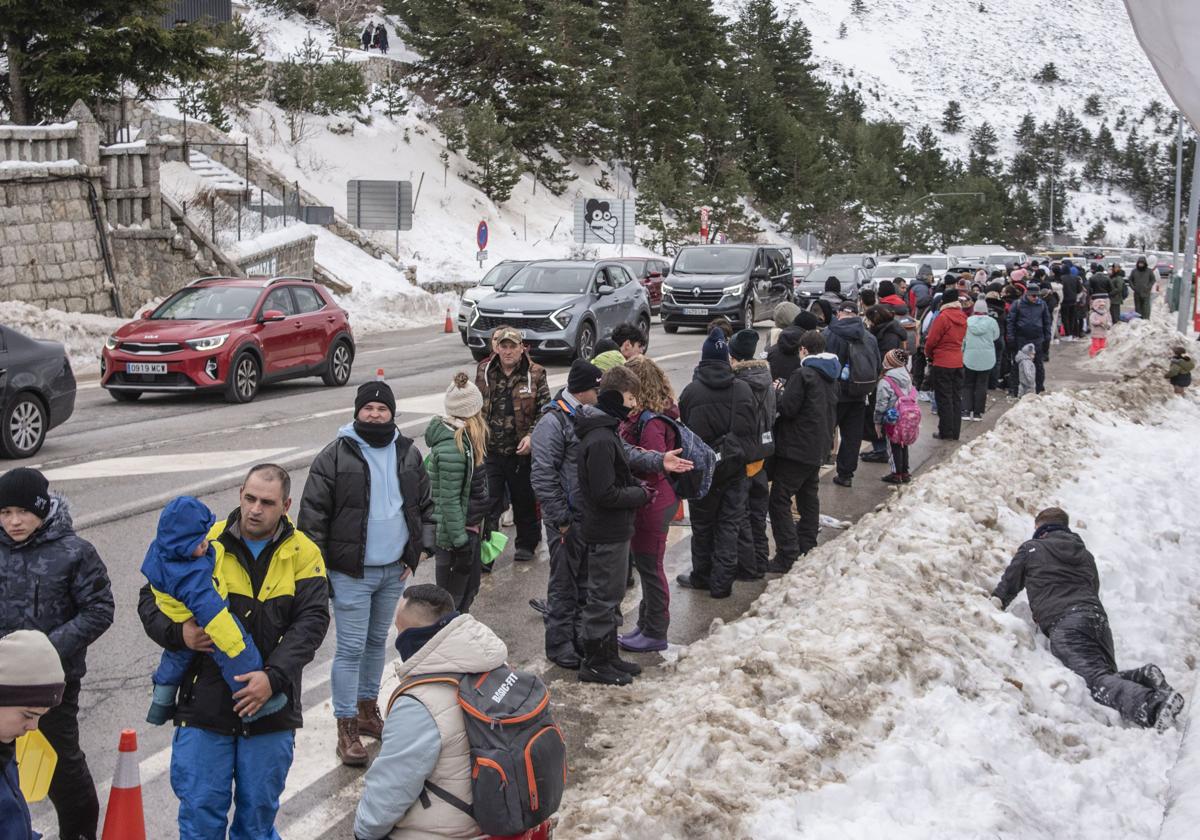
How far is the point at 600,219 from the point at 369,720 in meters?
40.7

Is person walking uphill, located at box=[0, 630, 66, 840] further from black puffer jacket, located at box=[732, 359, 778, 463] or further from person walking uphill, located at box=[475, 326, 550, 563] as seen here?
black puffer jacket, located at box=[732, 359, 778, 463]

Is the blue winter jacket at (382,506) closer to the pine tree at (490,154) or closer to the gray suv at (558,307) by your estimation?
the gray suv at (558,307)

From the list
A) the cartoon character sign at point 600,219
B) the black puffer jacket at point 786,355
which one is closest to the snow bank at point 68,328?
the black puffer jacket at point 786,355

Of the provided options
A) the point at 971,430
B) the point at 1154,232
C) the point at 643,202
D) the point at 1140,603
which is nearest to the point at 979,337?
the point at 971,430

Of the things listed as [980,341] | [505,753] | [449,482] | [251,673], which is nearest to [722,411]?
[449,482]

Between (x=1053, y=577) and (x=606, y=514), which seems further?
(x=1053, y=577)

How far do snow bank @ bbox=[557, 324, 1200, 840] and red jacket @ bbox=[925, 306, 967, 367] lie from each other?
219 inches

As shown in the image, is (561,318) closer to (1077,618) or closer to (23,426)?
(23,426)

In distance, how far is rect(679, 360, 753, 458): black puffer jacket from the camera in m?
8.49

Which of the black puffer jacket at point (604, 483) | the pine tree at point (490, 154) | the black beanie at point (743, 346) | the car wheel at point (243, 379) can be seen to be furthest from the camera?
the pine tree at point (490, 154)

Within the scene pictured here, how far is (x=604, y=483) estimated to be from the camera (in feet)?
21.9

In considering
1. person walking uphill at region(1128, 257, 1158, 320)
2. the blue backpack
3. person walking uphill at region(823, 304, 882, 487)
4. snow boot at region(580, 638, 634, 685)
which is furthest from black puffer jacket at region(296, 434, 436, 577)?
person walking uphill at region(1128, 257, 1158, 320)

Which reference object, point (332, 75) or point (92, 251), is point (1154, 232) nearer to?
point (332, 75)

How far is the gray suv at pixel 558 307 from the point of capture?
20578 millimetres
